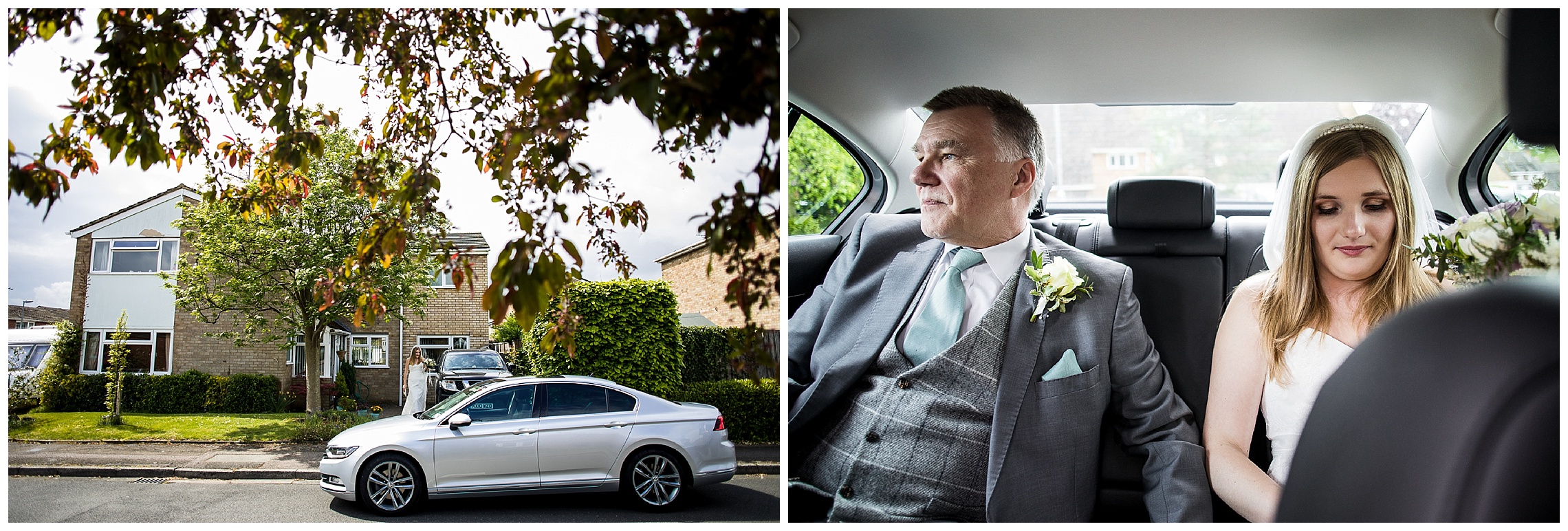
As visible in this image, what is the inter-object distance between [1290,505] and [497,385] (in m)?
2.24

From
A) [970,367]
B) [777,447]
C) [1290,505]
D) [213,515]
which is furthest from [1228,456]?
[213,515]

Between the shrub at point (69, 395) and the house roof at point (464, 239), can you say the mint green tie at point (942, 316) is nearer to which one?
the house roof at point (464, 239)

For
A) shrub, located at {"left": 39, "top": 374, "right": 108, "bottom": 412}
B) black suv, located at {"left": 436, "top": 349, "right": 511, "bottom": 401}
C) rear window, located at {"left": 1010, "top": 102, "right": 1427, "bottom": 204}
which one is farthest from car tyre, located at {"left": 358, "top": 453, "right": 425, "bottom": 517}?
rear window, located at {"left": 1010, "top": 102, "right": 1427, "bottom": 204}

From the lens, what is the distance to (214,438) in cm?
257

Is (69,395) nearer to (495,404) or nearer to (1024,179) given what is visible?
(495,404)

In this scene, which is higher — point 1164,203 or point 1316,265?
point 1164,203

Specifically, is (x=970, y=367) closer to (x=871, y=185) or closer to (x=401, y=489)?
(x=871, y=185)

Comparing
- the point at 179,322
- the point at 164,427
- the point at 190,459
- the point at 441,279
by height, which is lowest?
the point at 190,459

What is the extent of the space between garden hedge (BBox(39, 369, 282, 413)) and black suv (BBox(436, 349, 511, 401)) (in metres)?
0.56

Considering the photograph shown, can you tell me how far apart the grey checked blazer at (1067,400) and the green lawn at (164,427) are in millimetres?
1757

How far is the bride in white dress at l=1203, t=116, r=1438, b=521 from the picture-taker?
2.06 metres

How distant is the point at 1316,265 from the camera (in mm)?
2117

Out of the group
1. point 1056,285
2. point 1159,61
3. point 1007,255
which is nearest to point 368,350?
point 1007,255

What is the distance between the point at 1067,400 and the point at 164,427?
108 inches
